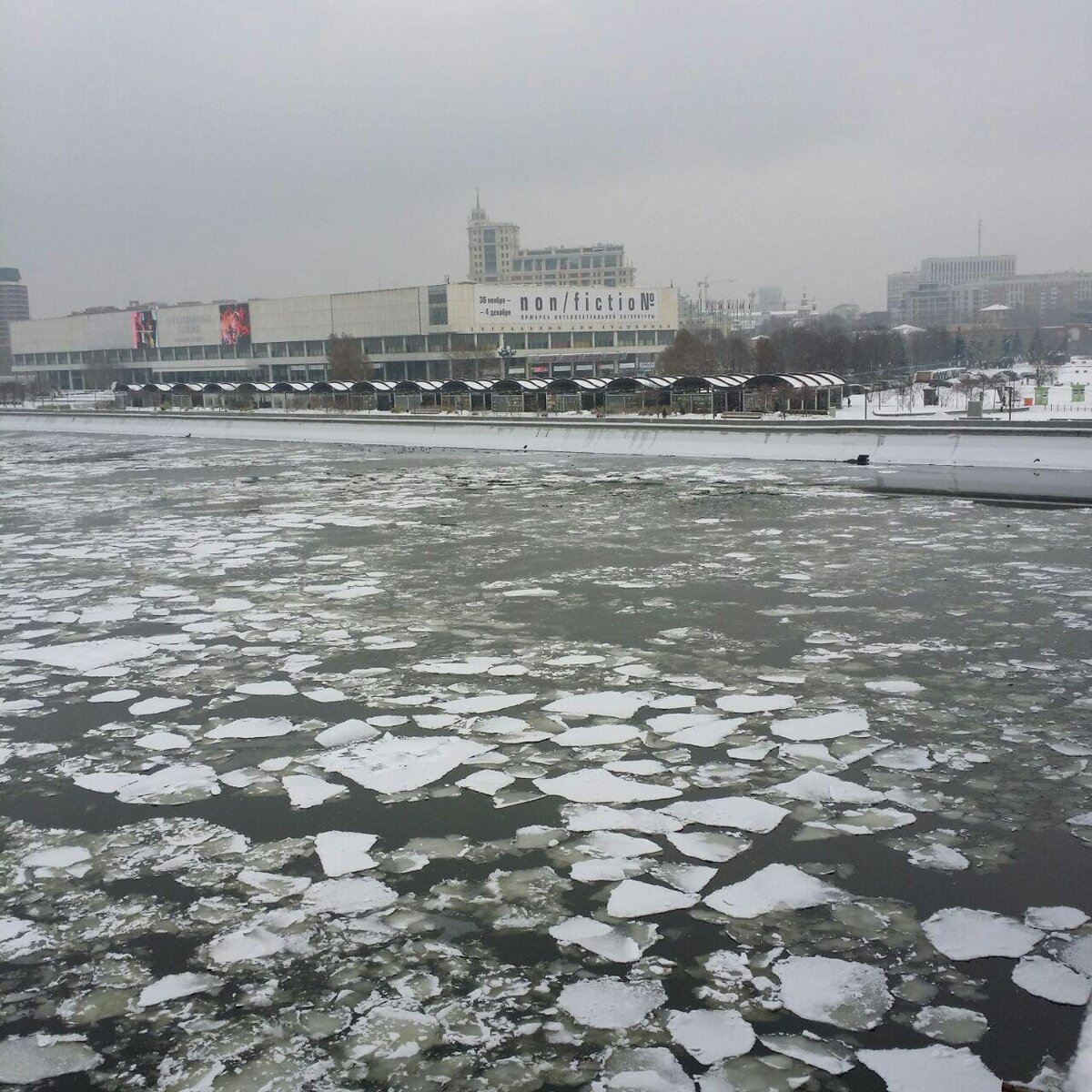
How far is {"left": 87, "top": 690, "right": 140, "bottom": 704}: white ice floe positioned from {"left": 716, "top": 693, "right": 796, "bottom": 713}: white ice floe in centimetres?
530

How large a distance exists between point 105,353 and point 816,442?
12869cm

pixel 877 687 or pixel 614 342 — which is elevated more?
pixel 614 342

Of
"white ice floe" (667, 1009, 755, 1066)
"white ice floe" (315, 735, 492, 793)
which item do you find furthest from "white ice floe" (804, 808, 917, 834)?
"white ice floe" (315, 735, 492, 793)

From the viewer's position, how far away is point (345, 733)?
8.56 meters

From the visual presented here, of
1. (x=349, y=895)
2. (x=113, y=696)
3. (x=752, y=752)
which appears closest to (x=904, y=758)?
(x=752, y=752)

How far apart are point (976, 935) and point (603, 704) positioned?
166 inches

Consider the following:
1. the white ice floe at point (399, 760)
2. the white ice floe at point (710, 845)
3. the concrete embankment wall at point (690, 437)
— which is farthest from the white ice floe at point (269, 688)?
the concrete embankment wall at point (690, 437)

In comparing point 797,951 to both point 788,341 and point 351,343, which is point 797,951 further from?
point 788,341

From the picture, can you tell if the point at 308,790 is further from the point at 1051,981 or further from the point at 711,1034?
the point at 1051,981

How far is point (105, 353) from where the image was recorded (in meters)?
142

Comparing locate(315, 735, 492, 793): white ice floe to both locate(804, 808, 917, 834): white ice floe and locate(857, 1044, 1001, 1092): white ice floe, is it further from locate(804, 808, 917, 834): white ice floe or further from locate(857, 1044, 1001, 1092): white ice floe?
locate(857, 1044, 1001, 1092): white ice floe

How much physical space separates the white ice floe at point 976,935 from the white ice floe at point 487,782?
3.02 m

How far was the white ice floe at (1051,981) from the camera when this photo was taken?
4828mm

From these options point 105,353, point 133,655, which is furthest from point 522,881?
point 105,353
